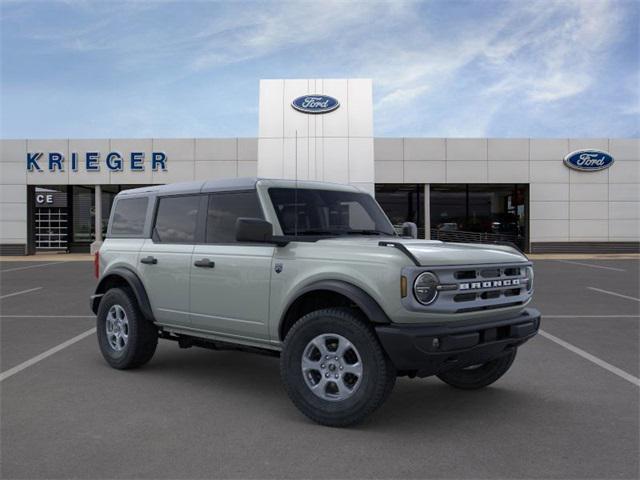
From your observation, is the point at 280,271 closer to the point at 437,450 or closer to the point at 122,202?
the point at 437,450

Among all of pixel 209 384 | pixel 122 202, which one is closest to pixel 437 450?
pixel 209 384

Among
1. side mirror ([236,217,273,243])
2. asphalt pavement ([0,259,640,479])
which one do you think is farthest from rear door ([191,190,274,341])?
asphalt pavement ([0,259,640,479])

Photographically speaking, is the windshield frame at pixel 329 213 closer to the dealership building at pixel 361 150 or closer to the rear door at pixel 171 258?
the rear door at pixel 171 258

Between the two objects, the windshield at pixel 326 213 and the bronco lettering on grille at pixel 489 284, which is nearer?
the bronco lettering on grille at pixel 489 284

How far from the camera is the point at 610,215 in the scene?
97.3ft

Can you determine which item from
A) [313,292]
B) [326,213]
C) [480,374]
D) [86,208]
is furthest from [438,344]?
[86,208]

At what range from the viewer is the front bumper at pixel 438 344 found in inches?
151

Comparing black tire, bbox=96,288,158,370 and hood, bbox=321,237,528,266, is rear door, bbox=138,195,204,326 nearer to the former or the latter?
black tire, bbox=96,288,158,370

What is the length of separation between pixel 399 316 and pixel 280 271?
111 centimetres

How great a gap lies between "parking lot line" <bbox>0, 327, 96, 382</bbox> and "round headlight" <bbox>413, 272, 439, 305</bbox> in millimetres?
4127

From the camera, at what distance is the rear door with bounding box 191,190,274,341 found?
15.6ft

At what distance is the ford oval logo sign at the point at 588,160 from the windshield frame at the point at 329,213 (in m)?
26.6

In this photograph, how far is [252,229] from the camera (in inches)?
169

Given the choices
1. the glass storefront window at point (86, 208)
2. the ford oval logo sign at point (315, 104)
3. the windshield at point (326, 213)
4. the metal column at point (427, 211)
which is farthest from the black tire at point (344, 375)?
the glass storefront window at point (86, 208)
